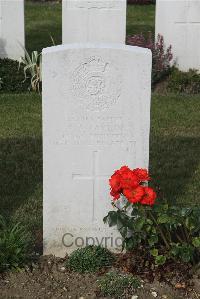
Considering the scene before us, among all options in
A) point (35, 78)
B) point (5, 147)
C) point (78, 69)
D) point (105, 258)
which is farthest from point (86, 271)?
point (35, 78)

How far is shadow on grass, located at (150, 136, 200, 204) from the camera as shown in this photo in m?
7.23

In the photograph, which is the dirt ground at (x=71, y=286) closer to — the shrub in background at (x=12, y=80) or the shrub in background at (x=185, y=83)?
the shrub in background at (x=12, y=80)

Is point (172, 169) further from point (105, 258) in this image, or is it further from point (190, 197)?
point (105, 258)

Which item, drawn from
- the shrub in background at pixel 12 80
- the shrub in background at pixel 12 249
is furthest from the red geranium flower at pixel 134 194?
the shrub in background at pixel 12 80

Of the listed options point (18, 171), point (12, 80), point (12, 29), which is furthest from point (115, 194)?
point (12, 29)

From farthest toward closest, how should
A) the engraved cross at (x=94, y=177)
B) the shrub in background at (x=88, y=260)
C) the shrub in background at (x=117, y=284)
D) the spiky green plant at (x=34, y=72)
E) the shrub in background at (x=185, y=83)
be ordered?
the shrub in background at (x=185, y=83), the spiky green plant at (x=34, y=72), the engraved cross at (x=94, y=177), the shrub in background at (x=88, y=260), the shrub in background at (x=117, y=284)

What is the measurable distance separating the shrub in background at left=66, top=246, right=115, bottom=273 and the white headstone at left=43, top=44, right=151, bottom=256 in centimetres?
19

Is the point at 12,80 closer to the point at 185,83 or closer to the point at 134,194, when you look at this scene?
the point at 185,83

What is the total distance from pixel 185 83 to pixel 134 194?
6.75 metres

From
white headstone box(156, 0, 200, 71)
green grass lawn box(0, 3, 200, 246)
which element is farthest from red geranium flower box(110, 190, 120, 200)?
white headstone box(156, 0, 200, 71)

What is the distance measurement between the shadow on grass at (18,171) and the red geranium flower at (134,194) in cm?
175

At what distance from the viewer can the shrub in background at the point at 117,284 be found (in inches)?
204

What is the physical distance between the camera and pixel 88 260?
548 centimetres

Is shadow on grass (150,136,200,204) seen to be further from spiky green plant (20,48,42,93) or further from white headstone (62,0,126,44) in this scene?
white headstone (62,0,126,44)
